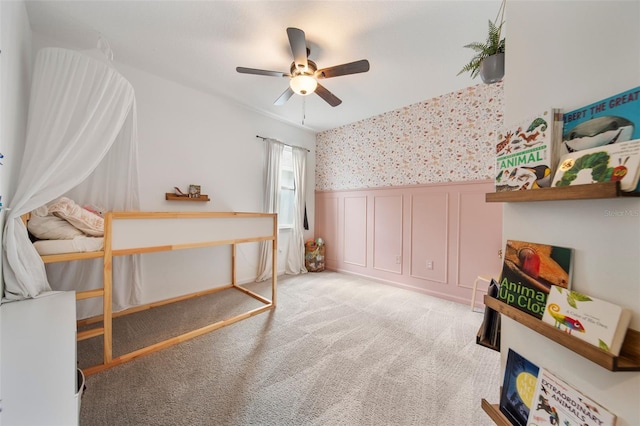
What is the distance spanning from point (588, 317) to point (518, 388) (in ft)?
1.13

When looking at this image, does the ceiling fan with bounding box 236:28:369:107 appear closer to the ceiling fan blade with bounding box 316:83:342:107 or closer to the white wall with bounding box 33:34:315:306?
the ceiling fan blade with bounding box 316:83:342:107

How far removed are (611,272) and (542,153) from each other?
0.33 m

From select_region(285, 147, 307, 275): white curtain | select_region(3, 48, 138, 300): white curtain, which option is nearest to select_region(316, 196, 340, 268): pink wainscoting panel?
select_region(285, 147, 307, 275): white curtain

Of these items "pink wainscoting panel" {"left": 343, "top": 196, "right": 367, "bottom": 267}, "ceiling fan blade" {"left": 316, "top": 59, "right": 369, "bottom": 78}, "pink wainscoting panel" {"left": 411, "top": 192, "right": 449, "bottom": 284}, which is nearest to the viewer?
"ceiling fan blade" {"left": 316, "top": 59, "right": 369, "bottom": 78}

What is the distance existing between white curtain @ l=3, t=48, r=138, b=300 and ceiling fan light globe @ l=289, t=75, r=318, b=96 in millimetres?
1331

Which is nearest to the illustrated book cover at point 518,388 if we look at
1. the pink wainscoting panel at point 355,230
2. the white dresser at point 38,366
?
the white dresser at point 38,366

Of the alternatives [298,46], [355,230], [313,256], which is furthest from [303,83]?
[313,256]

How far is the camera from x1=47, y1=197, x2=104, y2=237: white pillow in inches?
61.2

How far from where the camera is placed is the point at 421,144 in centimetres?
316

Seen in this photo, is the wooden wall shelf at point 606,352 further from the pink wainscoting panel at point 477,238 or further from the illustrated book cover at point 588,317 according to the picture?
the pink wainscoting panel at point 477,238

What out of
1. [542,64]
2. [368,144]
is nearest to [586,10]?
[542,64]

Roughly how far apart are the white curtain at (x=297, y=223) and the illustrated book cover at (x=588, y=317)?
353cm

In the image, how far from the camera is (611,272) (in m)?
0.52

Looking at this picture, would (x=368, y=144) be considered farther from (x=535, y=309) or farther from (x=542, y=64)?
(x=535, y=309)
